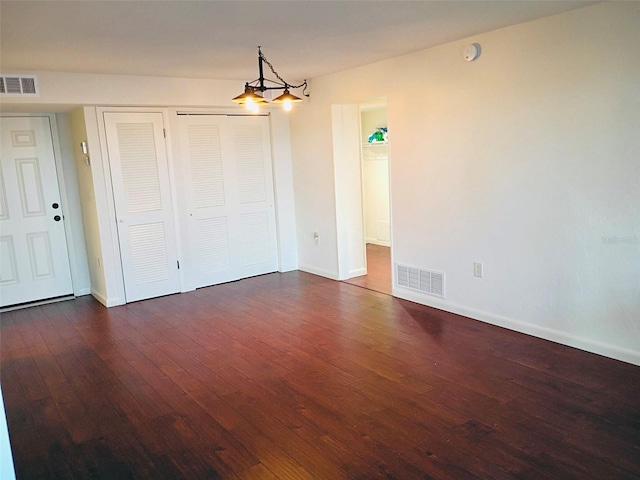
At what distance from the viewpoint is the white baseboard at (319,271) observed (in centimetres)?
601

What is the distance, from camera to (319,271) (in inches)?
246

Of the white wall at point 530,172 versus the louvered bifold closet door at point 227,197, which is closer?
the white wall at point 530,172

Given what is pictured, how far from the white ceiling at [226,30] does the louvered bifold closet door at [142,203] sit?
75cm

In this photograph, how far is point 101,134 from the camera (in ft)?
16.7

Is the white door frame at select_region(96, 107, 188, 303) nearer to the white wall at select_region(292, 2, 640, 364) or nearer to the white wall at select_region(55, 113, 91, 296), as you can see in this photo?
the white wall at select_region(55, 113, 91, 296)

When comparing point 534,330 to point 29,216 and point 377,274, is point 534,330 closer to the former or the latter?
point 377,274

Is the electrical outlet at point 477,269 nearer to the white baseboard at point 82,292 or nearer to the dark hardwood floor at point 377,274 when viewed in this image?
the dark hardwood floor at point 377,274

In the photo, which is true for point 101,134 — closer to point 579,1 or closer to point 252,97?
point 252,97

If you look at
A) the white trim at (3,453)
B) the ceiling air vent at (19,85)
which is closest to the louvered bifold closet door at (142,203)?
the ceiling air vent at (19,85)

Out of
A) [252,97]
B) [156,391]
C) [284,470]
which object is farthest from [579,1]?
[156,391]

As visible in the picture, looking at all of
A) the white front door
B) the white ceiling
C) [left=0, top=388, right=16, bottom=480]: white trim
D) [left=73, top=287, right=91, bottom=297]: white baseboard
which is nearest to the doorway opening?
the white ceiling

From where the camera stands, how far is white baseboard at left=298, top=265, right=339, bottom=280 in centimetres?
601

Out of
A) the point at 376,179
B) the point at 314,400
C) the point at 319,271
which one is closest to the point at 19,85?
the point at 319,271

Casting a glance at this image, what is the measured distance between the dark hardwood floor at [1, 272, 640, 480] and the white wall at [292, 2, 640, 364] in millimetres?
339
